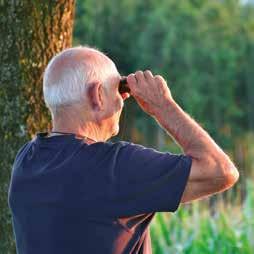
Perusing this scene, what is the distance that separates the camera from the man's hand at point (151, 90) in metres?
3.03

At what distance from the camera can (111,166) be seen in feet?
9.30

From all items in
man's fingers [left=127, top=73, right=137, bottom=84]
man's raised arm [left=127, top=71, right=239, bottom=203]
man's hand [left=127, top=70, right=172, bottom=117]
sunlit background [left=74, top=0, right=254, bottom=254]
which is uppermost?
man's fingers [left=127, top=73, right=137, bottom=84]

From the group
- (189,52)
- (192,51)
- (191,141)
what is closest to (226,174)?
(191,141)

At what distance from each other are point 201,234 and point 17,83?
2.19 metres

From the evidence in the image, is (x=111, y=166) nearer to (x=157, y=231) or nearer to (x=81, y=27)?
(x=157, y=231)

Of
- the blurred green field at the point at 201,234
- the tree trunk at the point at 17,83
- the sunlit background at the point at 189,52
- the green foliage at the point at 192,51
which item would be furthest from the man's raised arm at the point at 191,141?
the green foliage at the point at 192,51

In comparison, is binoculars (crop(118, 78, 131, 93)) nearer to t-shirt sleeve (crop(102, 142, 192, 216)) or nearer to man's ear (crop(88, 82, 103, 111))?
man's ear (crop(88, 82, 103, 111))

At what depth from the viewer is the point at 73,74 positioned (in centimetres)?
290

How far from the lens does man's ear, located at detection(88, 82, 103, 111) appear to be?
2898mm

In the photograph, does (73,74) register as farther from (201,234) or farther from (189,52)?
(189,52)

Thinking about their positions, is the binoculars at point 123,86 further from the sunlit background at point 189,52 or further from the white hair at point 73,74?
the sunlit background at point 189,52

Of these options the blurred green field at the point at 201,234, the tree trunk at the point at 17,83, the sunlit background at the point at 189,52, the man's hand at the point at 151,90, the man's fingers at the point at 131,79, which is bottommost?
the sunlit background at the point at 189,52

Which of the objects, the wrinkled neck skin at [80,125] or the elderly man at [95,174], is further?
the wrinkled neck skin at [80,125]

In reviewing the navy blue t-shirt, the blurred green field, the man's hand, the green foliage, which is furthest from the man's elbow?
the green foliage
